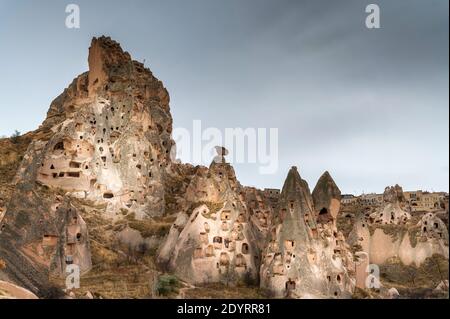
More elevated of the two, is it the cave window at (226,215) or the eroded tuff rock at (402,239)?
the cave window at (226,215)

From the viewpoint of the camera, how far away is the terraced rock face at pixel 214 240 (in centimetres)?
3462

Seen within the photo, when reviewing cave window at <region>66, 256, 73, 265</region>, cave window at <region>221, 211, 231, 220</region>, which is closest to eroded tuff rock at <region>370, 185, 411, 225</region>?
cave window at <region>221, 211, 231, 220</region>

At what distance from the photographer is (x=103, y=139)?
49406mm

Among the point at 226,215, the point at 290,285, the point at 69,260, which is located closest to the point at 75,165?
the point at 69,260

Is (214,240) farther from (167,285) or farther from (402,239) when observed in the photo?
(402,239)

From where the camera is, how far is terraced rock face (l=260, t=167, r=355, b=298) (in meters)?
31.4

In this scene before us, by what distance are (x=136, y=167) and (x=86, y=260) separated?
1387 cm

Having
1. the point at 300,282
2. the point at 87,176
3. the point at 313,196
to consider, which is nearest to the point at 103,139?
the point at 87,176

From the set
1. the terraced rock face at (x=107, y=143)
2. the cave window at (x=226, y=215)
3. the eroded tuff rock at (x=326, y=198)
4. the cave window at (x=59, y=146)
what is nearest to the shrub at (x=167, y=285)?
the cave window at (x=226, y=215)

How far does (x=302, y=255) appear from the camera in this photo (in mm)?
32062

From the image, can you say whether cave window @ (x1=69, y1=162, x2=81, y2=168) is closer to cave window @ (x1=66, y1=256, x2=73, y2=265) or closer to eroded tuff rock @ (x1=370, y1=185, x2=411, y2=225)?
cave window @ (x1=66, y1=256, x2=73, y2=265)

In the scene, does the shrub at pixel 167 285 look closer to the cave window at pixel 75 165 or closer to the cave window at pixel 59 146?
the cave window at pixel 75 165

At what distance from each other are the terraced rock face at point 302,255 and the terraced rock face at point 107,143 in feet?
35.1
